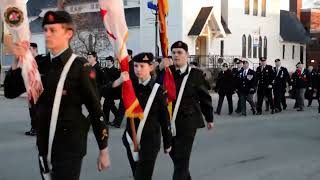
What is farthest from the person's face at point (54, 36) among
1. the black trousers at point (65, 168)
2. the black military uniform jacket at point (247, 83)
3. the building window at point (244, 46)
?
the building window at point (244, 46)

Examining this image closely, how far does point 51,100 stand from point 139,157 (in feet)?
6.47

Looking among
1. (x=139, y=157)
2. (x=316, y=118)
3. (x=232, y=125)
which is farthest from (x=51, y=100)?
(x=316, y=118)

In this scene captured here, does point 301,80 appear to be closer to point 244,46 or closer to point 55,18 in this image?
point 55,18

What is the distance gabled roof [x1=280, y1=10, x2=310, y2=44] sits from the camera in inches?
2138

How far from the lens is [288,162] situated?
995 cm

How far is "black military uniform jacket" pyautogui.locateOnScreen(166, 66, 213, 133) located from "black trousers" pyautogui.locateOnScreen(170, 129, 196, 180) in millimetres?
108

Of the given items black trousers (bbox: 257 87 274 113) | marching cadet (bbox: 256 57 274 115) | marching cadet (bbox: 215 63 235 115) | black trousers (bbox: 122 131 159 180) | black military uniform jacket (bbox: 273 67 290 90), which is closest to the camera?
black trousers (bbox: 122 131 159 180)

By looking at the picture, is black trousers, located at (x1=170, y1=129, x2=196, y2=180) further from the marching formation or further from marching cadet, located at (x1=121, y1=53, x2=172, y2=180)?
the marching formation

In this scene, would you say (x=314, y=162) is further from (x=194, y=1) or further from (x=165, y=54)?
(x=194, y=1)

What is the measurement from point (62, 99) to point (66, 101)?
0.03 metres

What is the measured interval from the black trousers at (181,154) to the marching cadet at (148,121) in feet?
1.52

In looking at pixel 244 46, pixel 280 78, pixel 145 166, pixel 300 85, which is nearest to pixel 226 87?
pixel 280 78

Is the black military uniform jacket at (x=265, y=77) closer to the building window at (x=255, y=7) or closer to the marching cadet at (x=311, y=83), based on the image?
the marching cadet at (x=311, y=83)

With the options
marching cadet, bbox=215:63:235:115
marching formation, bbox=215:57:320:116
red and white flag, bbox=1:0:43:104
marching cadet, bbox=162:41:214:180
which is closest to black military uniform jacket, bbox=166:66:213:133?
marching cadet, bbox=162:41:214:180
